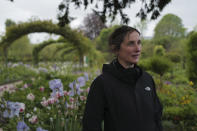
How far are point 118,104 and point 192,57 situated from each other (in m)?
6.76

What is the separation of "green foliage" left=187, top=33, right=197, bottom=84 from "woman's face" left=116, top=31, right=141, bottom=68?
647 cm

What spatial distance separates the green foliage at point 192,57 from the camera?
6664 mm

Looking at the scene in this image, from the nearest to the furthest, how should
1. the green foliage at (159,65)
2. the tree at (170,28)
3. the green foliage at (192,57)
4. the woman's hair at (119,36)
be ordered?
the woman's hair at (119,36), the green foliage at (159,65), the green foliage at (192,57), the tree at (170,28)

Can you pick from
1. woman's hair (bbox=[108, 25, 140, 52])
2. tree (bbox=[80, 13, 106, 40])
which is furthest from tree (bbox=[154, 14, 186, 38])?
woman's hair (bbox=[108, 25, 140, 52])

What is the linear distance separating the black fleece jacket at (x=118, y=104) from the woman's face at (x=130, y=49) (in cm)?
6

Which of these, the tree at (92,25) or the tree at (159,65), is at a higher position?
the tree at (92,25)

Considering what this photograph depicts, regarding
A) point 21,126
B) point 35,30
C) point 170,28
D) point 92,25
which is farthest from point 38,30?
point 170,28

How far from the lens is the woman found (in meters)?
1.12

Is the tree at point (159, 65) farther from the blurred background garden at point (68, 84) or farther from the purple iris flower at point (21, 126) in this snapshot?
the purple iris flower at point (21, 126)

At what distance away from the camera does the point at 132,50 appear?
1.18 metres

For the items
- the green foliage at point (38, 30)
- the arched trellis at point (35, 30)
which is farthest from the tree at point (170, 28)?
the arched trellis at point (35, 30)

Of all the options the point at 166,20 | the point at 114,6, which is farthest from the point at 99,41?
the point at 114,6

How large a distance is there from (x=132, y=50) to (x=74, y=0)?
4.58ft

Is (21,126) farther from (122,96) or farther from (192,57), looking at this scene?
(192,57)
